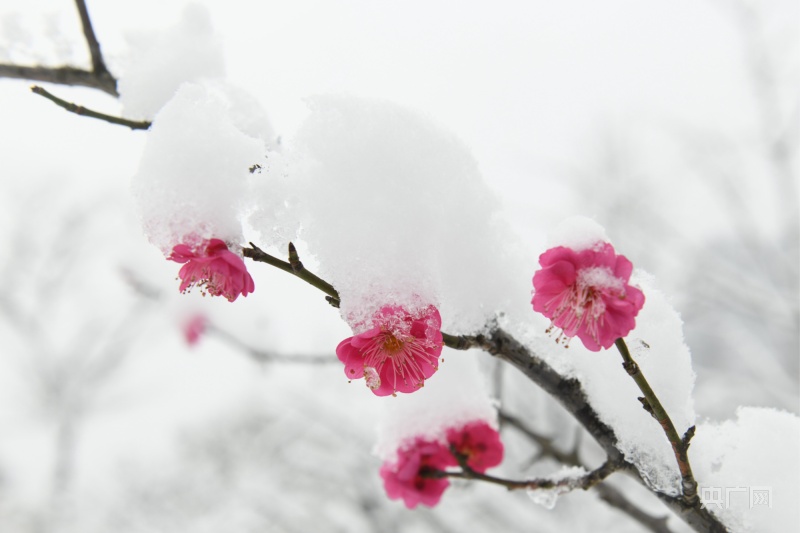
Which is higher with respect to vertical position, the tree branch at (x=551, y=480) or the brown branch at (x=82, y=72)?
the brown branch at (x=82, y=72)

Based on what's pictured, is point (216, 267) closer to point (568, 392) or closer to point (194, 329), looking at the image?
point (568, 392)

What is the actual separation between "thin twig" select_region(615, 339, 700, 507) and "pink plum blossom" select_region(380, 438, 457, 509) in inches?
20.9

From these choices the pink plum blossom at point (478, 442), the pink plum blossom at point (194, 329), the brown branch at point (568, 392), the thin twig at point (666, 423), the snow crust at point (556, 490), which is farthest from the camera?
the pink plum blossom at point (194, 329)

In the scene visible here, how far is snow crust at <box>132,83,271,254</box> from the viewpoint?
738 mm

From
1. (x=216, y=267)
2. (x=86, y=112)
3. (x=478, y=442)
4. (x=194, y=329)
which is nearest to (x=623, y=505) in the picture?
(x=478, y=442)

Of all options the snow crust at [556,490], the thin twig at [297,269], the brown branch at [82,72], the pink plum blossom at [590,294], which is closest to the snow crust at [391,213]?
the thin twig at [297,269]

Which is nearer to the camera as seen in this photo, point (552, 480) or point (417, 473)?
point (552, 480)

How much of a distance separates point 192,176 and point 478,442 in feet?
2.85

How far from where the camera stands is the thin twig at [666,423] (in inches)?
27.6

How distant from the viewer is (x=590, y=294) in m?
0.74

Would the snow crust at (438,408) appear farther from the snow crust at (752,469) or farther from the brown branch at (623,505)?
the snow crust at (752,469)

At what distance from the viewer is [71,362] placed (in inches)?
472

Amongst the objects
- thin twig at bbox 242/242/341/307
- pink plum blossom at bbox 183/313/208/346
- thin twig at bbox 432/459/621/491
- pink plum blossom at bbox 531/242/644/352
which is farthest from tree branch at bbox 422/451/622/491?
pink plum blossom at bbox 183/313/208/346

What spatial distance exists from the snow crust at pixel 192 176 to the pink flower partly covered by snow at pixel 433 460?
0.69 meters
